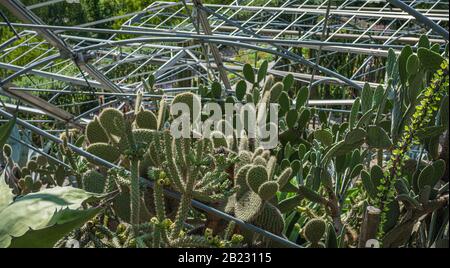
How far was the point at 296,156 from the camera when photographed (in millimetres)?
1361

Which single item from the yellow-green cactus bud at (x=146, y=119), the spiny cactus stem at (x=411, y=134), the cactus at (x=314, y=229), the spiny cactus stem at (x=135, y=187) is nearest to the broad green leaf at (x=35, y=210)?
the spiny cactus stem at (x=135, y=187)

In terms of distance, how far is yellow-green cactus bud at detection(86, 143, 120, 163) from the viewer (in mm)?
1181

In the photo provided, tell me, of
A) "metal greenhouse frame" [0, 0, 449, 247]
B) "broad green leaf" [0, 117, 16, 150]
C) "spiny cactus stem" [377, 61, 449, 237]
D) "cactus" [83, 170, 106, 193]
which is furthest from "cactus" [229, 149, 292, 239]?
"broad green leaf" [0, 117, 16, 150]

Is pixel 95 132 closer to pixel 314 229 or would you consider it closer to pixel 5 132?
pixel 5 132

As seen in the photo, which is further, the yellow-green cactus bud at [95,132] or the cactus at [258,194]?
the yellow-green cactus bud at [95,132]

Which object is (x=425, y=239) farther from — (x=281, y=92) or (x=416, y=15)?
(x=281, y=92)

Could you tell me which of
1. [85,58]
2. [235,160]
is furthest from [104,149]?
[85,58]

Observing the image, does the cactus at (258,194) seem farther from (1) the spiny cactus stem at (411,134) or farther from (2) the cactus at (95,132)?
(2) the cactus at (95,132)

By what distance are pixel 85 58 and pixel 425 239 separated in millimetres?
1690

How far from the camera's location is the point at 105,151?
118 cm

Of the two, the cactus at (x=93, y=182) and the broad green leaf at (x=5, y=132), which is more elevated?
the broad green leaf at (x=5, y=132)

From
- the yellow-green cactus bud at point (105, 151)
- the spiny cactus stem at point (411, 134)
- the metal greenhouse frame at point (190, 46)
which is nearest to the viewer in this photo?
the spiny cactus stem at point (411, 134)

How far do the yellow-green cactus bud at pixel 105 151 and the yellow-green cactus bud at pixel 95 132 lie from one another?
0.07m

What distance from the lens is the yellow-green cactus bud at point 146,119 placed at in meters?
1.21
